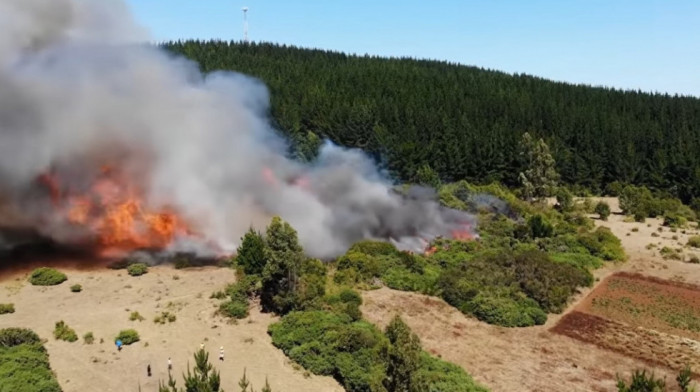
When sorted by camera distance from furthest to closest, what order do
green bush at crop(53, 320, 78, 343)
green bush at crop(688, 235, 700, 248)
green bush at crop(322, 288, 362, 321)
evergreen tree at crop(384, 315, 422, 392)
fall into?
green bush at crop(688, 235, 700, 248)
green bush at crop(322, 288, 362, 321)
green bush at crop(53, 320, 78, 343)
evergreen tree at crop(384, 315, 422, 392)

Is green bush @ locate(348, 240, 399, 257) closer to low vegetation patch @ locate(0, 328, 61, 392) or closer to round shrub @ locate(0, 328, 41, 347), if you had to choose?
round shrub @ locate(0, 328, 41, 347)

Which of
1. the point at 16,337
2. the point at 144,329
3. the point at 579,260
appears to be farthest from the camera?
the point at 579,260

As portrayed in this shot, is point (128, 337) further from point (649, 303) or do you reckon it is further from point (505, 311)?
point (649, 303)

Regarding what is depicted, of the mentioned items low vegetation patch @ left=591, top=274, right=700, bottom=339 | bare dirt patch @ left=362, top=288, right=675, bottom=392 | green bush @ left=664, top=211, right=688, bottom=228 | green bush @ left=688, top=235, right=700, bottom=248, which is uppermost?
green bush @ left=664, top=211, right=688, bottom=228

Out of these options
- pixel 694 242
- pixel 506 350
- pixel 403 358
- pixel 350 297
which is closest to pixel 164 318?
pixel 350 297

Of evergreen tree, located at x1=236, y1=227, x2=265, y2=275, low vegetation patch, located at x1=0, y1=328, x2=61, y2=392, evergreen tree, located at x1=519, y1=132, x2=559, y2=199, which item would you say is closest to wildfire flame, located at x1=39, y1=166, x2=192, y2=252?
evergreen tree, located at x1=236, y1=227, x2=265, y2=275

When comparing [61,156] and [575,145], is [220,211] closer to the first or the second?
[61,156]

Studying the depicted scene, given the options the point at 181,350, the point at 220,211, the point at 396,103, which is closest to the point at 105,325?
the point at 181,350
